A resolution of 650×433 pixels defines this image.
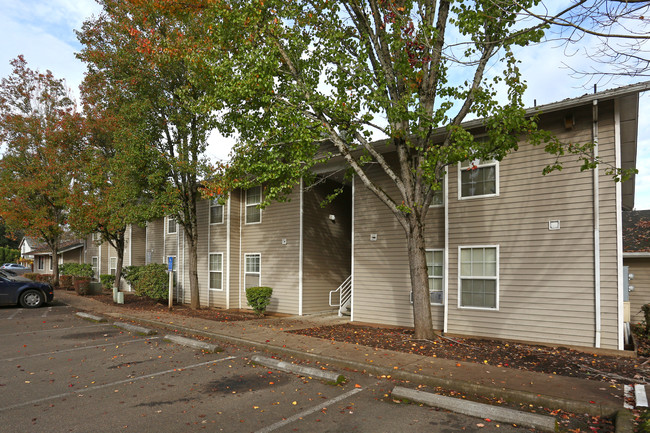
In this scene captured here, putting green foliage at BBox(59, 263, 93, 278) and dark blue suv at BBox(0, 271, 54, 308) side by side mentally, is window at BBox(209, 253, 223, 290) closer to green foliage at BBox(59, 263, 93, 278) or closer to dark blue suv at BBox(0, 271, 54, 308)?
dark blue suv at BBox(0, 271, 54, 308)

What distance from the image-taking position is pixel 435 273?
10844 millimetres

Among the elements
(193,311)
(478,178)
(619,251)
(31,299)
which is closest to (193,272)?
(193,311)

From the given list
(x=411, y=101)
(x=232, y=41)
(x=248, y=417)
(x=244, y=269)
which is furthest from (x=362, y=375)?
Answer: (x=244, y=269)

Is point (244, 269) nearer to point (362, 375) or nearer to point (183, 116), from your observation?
point (183, 116)

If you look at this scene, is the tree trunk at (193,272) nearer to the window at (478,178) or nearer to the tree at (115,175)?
the tree at (115,175)

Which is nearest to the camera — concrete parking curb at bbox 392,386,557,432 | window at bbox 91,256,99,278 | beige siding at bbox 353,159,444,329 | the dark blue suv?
concrete parking curb at bbox 392,386,557,432

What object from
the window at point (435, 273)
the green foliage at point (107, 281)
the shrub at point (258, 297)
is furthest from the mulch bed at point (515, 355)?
the green foliage at point (107, 281)

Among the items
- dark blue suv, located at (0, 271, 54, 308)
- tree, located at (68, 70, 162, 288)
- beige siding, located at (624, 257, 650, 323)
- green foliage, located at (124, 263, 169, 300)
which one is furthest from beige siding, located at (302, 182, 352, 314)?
dark blue suv, located at (0, 271, 54, 308)

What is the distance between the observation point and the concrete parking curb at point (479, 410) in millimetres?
4473

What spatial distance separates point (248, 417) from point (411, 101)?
644 cm

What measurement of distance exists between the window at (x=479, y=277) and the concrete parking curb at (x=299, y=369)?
195 inches

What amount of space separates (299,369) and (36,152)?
24.9 m

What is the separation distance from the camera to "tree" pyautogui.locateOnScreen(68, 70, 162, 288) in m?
13.9

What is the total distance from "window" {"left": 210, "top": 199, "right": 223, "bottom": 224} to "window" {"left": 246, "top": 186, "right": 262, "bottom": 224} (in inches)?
51.3
